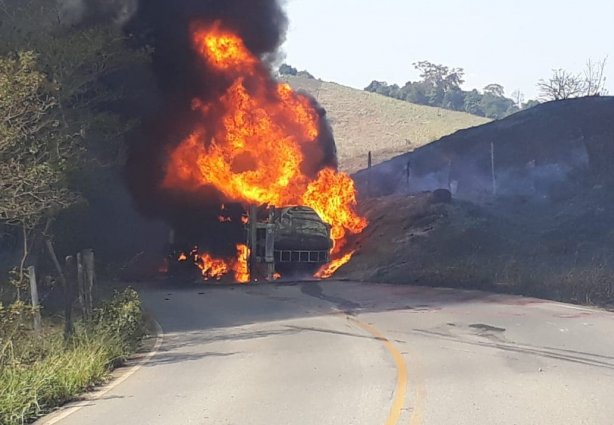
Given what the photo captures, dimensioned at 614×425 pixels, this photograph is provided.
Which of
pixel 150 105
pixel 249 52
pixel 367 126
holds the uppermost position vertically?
pixel 367 126

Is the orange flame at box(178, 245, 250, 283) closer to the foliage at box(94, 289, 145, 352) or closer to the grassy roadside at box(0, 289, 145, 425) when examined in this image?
the grassy roadside at box(0, 289, 145, 425)

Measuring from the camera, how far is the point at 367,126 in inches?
3179

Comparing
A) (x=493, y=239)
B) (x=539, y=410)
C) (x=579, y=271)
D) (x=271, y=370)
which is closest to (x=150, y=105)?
(x=493, y=239)

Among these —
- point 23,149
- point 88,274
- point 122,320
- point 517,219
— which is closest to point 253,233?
point 517,219

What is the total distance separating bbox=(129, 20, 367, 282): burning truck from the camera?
90.8ft

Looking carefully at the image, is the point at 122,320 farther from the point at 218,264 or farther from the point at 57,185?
the point at 218,264

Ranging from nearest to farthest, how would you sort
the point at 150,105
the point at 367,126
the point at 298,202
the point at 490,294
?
the point at 490,294
the point at 150,105
the point at 298,202
the point at 367,126

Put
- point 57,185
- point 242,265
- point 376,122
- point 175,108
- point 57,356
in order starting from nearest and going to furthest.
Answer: point 57,356, point 57,185, point 175,108, point 242,265, point 376,122

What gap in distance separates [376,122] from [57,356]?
243ft

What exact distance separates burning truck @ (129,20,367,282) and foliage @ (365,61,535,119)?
312 ft

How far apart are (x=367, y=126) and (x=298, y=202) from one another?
166 feet

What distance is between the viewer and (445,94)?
132 meters

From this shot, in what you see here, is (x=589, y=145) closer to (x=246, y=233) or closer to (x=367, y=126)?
(x=246, y=233)

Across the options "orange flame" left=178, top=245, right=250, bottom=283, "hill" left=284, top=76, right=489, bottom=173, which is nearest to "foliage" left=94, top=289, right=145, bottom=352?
"orange flame" left=178, top=245, right=250, bottom=283
